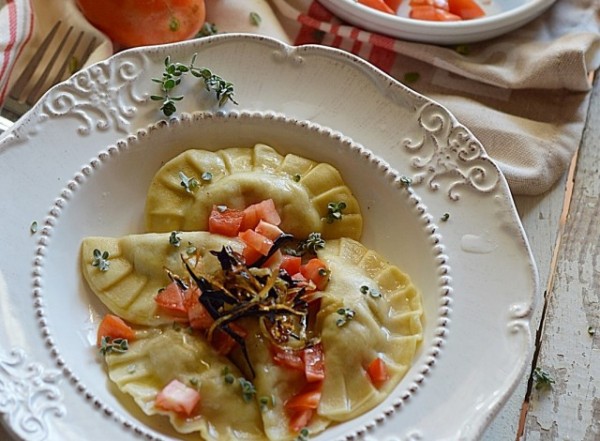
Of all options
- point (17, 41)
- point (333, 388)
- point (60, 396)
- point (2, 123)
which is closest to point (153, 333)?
point (60, 396)

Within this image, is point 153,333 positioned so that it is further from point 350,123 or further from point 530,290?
point 530,290

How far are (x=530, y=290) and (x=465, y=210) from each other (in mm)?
453

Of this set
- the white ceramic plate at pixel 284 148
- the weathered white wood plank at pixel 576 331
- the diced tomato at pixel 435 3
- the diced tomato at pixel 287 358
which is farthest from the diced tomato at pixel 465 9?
the diced tomato at pixel 287 358

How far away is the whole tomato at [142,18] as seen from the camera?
4254mm

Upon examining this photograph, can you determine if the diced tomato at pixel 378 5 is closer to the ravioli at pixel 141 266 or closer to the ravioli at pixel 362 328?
the ravioli at pixel 362 328

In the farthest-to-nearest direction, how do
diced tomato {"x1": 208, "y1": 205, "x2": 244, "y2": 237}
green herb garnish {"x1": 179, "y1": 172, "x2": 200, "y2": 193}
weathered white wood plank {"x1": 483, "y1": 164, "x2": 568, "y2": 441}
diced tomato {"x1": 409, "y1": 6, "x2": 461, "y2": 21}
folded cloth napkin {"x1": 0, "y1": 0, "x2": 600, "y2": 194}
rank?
diced tomato {"x1": 409, "y1": 6, "x2": 461, "y2": 21}, folded cloth napkin {"x1": 0, "y1": 0, "x2": 600, "y2": 194}, weathered white wood plank {"x1": 483, "y1": 164, "x2": 568, "y2": 441}, green herb garnish {"x1": 179, "y1": 172, "x2": 200, "y2": 193}, diced tomato {"x1": 208, "y1": 205, "x2": 244, "y2": 237}

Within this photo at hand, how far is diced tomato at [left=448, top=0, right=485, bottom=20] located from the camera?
4.77m

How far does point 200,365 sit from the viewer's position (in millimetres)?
3273

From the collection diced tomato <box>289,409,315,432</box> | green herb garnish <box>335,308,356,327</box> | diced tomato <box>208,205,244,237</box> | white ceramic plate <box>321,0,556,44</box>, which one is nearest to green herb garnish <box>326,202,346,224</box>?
diced tomato <box>208,205,244,237</box>

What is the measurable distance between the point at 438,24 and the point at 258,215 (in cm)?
161

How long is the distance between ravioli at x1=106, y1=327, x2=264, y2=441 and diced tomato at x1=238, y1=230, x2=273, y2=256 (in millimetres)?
442

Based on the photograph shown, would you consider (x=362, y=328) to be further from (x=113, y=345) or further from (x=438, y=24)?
(x=438, y=24)

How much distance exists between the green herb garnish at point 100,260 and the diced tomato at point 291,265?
0.73 meters

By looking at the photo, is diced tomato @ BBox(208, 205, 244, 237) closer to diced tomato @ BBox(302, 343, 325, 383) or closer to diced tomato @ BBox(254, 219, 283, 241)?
diced tomato @ BBox(254, 219, 283, 241)
